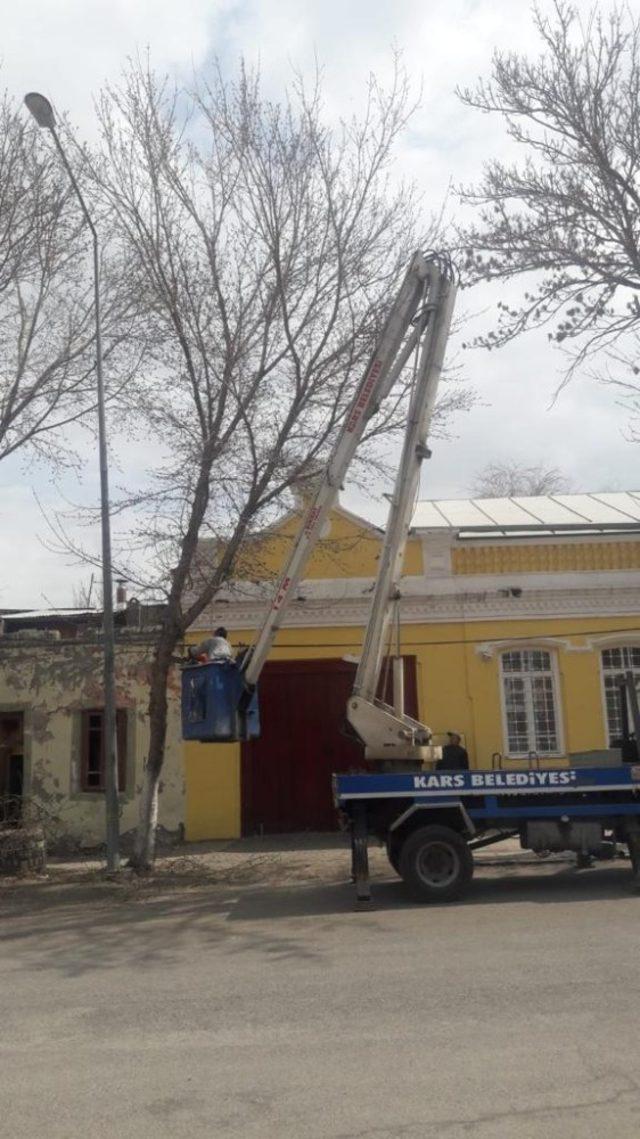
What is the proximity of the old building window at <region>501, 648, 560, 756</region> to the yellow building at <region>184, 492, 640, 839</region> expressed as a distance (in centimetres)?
2

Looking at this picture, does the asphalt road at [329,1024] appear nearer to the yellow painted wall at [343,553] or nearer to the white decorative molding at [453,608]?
the white decorative molding at [453,608]

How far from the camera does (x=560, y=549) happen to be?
61.8 feet

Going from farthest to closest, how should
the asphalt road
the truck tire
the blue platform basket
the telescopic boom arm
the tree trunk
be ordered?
the tree trunk < the telescopic boom arm < the blue platform basket < the truck tire < the asphalt road

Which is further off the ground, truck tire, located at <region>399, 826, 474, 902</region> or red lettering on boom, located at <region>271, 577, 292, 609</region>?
red lettering on boom, located at <region>271, 577, 292, 609</region>

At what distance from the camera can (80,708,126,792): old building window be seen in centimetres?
1798

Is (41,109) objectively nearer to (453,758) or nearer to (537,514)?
(453,758)

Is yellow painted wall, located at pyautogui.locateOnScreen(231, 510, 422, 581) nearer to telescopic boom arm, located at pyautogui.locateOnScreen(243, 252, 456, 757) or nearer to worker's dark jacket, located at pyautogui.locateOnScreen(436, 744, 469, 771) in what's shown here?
worker's dark jacket, located at pyautogui.locateOnScreen(436, 744, 469, 771)

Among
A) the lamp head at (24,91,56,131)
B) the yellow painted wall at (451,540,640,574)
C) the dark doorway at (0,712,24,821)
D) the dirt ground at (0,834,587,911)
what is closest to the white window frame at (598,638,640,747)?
the yellow painted wall at (451,540,640,574)

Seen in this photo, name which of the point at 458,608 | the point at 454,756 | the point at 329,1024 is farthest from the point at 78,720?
the point at 329,1024

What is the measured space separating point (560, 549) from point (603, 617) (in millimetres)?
1531

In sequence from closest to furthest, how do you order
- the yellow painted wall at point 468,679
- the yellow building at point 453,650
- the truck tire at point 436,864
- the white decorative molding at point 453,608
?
the truck tire at point 436,864, the yellow painted wall at point 468,679, the yellow building at point 453,650, the white decorative molding at point 453,608

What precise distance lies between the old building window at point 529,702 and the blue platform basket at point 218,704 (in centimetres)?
750

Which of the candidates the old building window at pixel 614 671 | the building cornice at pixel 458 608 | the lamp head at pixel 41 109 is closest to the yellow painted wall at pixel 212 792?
the building cornice at pixel 458 608

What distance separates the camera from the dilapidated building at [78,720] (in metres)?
17.8
